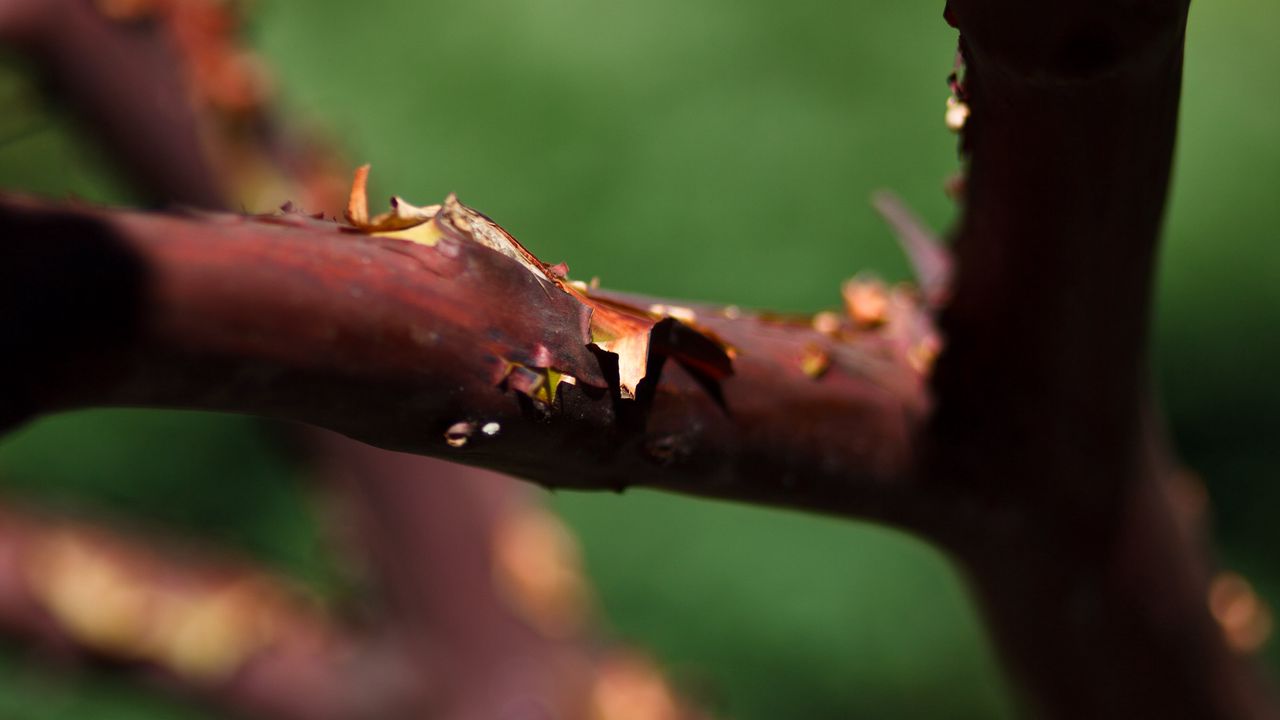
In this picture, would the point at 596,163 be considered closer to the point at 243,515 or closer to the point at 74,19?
the point at 243,515

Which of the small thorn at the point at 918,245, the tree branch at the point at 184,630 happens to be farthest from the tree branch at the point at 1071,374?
the tree branch at the point at 184,630

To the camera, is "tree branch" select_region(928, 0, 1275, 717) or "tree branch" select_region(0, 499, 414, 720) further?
"tree branch" select_region(0, 499, 414, 720)

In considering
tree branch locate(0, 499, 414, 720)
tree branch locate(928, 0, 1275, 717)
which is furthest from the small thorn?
tree branch locate(0, 499, 414, 720)

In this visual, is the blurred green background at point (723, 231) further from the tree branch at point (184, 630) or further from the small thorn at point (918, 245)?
the small thorn at point (918, 245)

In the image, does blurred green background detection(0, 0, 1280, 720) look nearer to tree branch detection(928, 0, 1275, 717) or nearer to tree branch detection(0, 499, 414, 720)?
tree branch detection(0, 499, 414, 720)

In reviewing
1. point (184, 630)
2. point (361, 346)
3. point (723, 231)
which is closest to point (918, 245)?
point (361, 346)

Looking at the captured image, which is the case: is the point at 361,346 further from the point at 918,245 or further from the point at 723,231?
the point at 723,231
